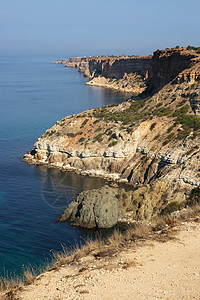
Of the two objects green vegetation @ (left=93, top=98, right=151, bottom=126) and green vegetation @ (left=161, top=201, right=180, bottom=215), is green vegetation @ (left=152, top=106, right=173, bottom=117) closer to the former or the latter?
green vegetation @ (left=93, top=98, right=151, bottom=126)

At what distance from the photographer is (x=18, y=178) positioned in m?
54.6

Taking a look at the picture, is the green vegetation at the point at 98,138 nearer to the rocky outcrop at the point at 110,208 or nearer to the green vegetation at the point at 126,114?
the green vegetation at the point at 126,114

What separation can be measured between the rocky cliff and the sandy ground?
25.3m

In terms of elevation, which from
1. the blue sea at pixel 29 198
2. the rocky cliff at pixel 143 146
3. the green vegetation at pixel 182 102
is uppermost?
the green vegetation at pixel 182 102

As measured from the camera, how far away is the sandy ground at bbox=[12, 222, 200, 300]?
39.0 ft

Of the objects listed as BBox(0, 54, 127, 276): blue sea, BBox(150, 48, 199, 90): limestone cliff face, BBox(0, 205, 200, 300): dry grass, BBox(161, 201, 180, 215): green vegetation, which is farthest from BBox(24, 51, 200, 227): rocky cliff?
BBox(0, 205, 200, 300): dry grass

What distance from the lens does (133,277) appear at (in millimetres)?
12805

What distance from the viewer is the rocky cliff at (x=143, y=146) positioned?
4344 centimetres

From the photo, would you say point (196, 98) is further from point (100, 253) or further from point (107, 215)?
point (100, 253)

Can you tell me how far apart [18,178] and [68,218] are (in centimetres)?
1756

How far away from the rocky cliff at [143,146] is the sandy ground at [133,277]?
25266 millimetres

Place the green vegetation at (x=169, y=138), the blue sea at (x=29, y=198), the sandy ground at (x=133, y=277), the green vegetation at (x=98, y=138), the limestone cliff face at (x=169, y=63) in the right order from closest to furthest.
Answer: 1. the sandy ground at (x=133, y=277)
2. the blue sea at (x=29, y=198)
3. the green vegetation at (x=169, y=138)
4. the green vegetation at (x=98, y=138)
5. the limestone cliff face at (x=169, y=63)

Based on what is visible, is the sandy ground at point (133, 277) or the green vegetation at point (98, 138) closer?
the sandy ground at point (133, 277)

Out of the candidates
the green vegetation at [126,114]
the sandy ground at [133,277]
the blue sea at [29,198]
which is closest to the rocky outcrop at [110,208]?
the blue sea at [29,198]
